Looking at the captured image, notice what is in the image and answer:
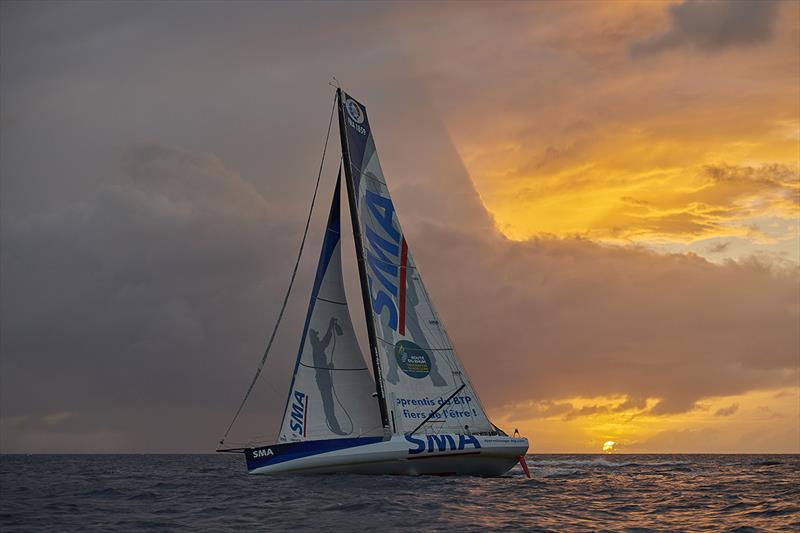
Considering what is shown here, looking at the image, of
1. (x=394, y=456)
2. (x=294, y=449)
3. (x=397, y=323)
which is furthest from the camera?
(x=397, y=323)

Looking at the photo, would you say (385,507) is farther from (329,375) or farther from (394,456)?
(329,375)

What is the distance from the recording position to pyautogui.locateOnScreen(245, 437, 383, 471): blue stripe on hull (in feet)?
105

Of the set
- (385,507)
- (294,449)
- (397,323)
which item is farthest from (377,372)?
(385,507)

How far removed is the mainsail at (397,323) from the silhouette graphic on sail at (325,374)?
1.86m

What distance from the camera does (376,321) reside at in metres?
35.3

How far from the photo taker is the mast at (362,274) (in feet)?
113

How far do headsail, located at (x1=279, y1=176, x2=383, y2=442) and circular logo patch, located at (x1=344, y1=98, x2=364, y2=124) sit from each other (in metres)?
5.39

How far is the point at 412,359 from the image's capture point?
117 feet

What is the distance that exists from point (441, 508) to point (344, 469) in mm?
7890

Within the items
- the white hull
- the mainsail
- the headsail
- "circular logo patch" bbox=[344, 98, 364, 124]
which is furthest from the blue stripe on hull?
"circular logo patch" bbox=[344, 98, 364, 124]

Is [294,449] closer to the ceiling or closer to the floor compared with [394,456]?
closer to the ceiling

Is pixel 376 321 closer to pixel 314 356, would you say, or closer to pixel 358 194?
pixel 314 356

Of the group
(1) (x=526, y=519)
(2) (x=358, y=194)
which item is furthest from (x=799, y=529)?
(2) (x=358, y=194)

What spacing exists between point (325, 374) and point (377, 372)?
2.17 meters
